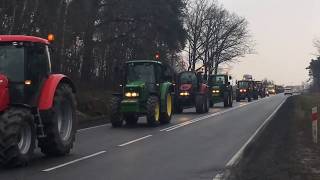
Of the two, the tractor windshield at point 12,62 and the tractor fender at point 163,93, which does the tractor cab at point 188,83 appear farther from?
the tractor windshield at point 12,62

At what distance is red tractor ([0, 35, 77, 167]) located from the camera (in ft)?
38.4

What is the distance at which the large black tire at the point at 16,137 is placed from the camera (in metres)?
11.5

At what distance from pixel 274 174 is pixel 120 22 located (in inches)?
1442

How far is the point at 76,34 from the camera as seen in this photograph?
Answer: 119ft

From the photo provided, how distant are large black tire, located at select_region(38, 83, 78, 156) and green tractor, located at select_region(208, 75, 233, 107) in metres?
30.0

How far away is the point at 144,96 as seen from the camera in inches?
922

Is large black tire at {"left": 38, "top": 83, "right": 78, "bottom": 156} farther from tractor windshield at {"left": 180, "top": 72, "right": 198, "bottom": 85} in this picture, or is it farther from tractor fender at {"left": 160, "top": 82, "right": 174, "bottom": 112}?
tractor windshield at {"left": 180, "top": 72, "right": 198, "bottom": 85}

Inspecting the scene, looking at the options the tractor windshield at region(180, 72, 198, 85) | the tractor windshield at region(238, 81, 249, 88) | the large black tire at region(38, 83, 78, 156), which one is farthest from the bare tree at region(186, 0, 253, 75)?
the large black tire at region(38, 83, 78, 156)

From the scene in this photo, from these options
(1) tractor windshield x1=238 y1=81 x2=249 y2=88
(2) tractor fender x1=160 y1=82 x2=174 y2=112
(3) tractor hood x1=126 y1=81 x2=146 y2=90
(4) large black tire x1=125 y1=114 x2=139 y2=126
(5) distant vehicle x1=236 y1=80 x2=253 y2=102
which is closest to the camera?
(3) tractor hood x1=126 y1=81 x2=146 y2=90

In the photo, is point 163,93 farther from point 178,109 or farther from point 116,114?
point 178,109

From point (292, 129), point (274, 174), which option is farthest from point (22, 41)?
point (292, 129)

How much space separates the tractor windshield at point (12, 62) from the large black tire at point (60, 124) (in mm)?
998

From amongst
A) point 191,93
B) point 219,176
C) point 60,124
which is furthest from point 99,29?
point 219,176

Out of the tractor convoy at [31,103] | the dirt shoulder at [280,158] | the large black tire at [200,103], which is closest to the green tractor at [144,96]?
the dirt shoulder at [280,158]
